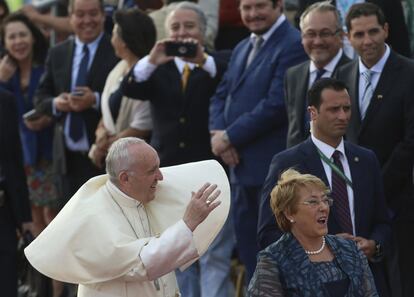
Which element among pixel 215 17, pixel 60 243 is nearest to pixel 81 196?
pixel 60 243

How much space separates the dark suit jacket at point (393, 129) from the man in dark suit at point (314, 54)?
0.41 metres

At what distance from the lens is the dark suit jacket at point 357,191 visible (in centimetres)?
850

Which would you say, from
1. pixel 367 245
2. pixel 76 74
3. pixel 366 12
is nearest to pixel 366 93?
pixel 366 12

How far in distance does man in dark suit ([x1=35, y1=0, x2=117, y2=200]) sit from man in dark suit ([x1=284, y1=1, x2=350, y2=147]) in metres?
2.75

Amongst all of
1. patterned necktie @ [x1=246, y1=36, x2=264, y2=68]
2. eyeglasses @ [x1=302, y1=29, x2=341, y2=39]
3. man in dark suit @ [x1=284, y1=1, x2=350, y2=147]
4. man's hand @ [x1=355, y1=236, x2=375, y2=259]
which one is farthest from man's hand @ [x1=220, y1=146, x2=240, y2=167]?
man's hand @ [x1=355, y1=236, x2=375, y2=259]

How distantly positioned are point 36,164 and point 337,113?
16.7 ft

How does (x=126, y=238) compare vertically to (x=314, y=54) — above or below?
below

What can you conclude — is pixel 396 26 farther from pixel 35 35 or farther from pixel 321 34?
pixel 35 35

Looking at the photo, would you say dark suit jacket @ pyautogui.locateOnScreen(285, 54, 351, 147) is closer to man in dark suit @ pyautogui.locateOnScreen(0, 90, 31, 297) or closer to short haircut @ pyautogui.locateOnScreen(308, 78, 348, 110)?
short haircut @ pyautogui.locateOnScreen(308, 78, 348, 110)

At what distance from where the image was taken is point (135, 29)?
38.5ft

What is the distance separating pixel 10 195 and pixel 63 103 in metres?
1.18

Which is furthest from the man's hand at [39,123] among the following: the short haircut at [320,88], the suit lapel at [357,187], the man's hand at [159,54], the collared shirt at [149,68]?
the suit lapel at [357,187]

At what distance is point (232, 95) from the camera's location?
10.8 metres

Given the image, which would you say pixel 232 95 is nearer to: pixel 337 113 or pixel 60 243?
pixel 337 113
